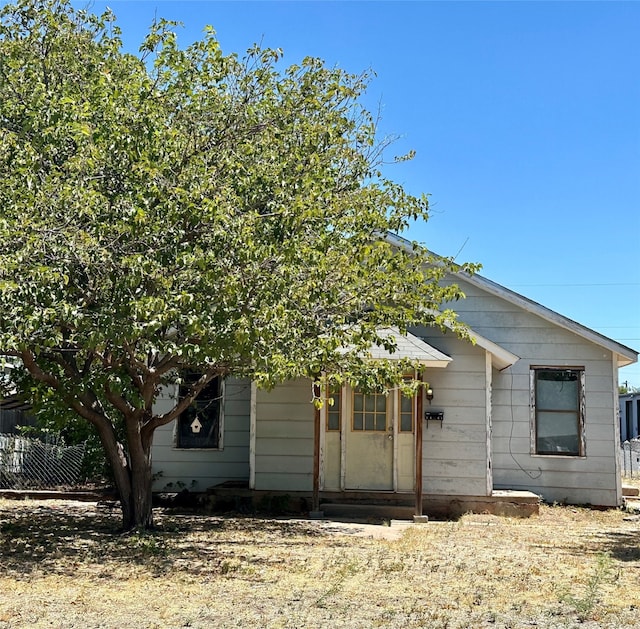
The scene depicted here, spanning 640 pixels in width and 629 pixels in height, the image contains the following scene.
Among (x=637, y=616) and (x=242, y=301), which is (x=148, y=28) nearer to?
(x=242, y=301)

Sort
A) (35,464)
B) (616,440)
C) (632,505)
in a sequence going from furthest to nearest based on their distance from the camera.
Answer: (35,464) → (632,505) → (616,440)

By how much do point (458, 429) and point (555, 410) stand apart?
2.72 metres

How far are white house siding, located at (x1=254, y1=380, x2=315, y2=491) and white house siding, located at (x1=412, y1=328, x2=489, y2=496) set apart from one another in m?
2.07

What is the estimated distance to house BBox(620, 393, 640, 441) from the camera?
36.6 meters

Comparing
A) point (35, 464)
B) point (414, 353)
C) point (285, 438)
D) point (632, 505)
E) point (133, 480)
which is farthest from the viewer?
point (35, 464)

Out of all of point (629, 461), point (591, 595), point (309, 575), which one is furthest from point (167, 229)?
point (629, 461)

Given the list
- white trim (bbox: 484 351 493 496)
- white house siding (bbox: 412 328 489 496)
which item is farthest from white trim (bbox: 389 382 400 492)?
white trim (bbox: 484 351 493 496)

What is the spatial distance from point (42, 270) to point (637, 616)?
5915mm

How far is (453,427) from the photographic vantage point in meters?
14.7

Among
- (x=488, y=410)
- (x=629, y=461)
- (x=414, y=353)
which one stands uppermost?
(x=414, y=353)

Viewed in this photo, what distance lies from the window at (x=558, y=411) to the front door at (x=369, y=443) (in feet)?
11.1

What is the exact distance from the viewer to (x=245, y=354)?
9.38 metres

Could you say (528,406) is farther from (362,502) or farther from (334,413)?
(362,502)

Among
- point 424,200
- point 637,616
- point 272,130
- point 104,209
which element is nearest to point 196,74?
point 272,130
